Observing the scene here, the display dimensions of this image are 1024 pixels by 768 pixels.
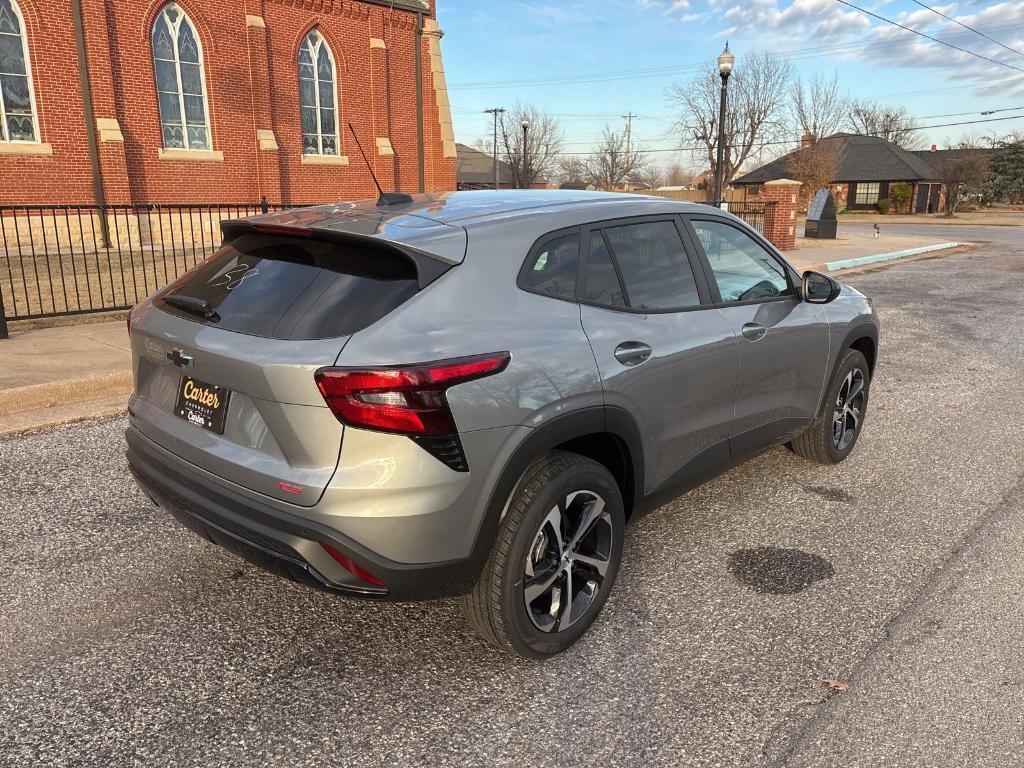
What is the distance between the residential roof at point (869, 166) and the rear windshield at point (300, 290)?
56397 millimetres

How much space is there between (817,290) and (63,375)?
6086 mm

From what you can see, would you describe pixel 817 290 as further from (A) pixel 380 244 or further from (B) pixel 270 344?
(B) pixel 270 344

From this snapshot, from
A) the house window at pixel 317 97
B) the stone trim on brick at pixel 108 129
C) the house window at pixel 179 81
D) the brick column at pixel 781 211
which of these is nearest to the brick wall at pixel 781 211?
the brick column at pixel 781 211

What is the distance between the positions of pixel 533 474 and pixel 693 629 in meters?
1.01

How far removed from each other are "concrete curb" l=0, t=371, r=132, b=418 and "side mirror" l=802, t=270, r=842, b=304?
5.42 metres

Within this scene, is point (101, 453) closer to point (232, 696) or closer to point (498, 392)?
point (232, 696)

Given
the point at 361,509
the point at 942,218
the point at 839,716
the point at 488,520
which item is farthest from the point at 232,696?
the point at 942,218

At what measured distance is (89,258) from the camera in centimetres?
1650

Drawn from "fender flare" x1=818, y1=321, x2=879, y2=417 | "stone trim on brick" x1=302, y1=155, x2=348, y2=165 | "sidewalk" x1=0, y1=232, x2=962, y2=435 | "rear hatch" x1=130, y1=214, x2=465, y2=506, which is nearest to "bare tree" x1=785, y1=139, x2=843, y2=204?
"stone trim on brick" x1=302, y1=155, x2=348, y2=165

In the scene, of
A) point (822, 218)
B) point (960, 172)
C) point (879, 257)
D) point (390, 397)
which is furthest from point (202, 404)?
point (960, 172)

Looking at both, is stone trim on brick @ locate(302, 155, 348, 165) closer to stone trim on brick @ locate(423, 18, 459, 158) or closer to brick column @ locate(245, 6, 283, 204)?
brick column @ locate(245, 6, 283, 204)

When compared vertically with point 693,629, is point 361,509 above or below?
above

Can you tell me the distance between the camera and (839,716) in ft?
8.42

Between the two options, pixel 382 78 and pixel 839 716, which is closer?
pixel 839 716
